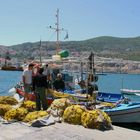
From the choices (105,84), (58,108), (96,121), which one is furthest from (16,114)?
(105,84)

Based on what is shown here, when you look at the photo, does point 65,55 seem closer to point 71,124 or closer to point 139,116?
point 139,116

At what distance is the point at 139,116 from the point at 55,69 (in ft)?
29.6

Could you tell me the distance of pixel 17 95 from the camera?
72.0 feet

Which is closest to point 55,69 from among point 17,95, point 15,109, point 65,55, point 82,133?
point 65,55

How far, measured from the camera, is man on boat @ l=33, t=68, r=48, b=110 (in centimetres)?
1366

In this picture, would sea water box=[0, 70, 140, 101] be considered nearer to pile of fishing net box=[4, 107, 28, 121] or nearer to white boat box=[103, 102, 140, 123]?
white boat box=[103, 102, 140, 123]

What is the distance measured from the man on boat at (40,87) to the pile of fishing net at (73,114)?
1.84m

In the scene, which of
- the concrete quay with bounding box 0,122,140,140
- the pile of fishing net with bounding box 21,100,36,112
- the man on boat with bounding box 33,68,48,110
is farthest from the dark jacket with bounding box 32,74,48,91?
the concrete quay with bounding box 0,122,140,140

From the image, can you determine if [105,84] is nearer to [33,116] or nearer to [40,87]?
[40,87]

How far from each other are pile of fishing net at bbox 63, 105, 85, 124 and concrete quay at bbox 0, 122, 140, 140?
0.37 m

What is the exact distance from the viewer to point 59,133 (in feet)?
34.6

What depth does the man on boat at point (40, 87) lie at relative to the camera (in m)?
13.7

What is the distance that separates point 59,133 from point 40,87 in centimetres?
351

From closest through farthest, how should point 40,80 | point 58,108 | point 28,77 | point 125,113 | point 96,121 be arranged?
point 96,121
point 58,108
point 40,80
point 125,113
point 28,77
